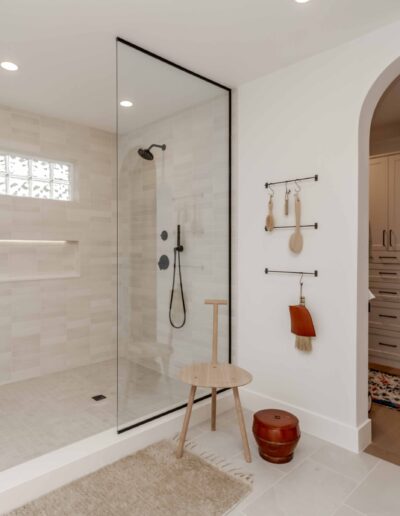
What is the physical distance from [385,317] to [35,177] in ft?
12.9

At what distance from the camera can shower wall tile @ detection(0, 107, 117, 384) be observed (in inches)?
137

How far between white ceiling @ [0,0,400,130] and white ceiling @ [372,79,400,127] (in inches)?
43.4

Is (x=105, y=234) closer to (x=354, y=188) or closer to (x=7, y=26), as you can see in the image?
(x=7, y=26)

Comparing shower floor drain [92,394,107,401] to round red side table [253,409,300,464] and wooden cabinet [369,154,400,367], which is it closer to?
round red side table [253,409,300,464]

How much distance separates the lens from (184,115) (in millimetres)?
2742

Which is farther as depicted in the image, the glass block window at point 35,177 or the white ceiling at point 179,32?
the glass block window at point 35,177

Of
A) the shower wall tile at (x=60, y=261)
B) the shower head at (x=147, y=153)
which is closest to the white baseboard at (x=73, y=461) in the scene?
the shower wall tile at (x=60, y=261)

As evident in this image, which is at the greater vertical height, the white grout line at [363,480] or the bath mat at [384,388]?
the bath mat at [384,388]

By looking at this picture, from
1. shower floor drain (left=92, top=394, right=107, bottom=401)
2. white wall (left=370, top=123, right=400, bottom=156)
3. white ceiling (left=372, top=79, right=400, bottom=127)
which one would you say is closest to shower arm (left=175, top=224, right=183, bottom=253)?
shower floor drain (left=92, top=394, right=107, bottom=401)

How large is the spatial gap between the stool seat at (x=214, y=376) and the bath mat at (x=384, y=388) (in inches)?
58.5

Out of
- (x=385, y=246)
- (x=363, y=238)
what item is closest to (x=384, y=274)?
(x=385, y=246)

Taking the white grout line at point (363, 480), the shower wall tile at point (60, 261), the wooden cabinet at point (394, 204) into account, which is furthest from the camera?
the wooden cabinet at point (394, 204)

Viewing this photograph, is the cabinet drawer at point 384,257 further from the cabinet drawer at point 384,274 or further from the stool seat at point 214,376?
the stool seat at point 214,376

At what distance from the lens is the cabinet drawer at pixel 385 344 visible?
3.90 m
